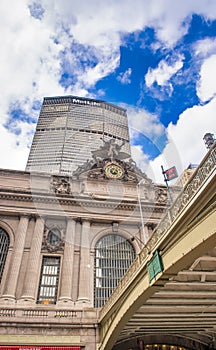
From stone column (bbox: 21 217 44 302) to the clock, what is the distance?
7.99 m

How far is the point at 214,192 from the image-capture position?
222 inches

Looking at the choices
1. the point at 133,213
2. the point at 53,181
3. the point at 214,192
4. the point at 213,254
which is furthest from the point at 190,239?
the point at 53,181

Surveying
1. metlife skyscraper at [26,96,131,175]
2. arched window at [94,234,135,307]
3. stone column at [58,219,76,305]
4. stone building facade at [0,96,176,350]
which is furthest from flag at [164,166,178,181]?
metlife skyscraper at [26,96,131,175]

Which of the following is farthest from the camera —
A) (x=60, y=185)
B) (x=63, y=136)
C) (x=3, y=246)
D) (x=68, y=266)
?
(x=63, y=136)

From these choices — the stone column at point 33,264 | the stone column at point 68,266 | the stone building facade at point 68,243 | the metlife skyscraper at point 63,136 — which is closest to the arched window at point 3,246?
the stone building facade at point 68,243

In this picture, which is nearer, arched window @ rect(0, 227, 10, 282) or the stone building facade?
the stone building facade

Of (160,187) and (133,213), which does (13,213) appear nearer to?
(133,213)

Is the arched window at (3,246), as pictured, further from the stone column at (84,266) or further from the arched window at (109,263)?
the arched window at (109,263)

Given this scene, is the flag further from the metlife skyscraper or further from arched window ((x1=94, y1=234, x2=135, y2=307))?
the metlife skyscraper

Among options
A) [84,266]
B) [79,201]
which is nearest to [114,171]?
[79,201]

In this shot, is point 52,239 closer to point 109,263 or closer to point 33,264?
point 33,264

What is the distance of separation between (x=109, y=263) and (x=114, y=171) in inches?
362

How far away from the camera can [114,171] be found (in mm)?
26391

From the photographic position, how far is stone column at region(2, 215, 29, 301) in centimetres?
1765
